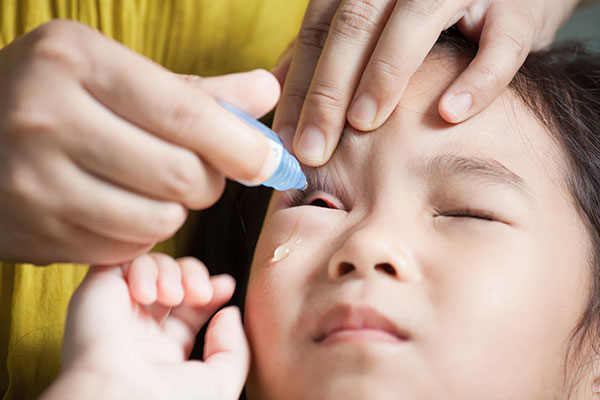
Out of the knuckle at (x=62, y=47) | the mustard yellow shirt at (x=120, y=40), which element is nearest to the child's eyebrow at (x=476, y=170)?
the knuckle at (x=62, y=47)

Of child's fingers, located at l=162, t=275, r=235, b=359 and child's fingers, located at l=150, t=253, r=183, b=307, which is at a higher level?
child's fingers, located at l=150, t=253, r=183, b=307

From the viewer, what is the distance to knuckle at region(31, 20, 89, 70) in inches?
25.4

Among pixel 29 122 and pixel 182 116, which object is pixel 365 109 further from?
pixel 29 122

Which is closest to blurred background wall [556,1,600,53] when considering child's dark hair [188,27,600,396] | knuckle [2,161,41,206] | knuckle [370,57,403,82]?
child's dark hair [188,27,600,396]

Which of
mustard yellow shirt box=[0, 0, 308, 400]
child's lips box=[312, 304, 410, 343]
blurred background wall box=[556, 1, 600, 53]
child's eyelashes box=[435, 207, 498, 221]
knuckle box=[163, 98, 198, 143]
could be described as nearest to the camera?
knuckle box=[163, 98, 198, 143]

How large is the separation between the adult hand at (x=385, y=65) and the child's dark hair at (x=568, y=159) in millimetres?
83

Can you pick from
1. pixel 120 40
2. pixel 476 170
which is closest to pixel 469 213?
pixel 476 170

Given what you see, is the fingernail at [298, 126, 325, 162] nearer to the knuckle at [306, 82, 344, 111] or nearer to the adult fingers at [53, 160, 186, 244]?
the knuckle at [306, 82, 344, 111]

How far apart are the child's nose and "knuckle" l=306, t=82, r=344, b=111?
21 cm

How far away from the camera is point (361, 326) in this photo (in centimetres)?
77

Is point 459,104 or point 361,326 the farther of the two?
point 459,104

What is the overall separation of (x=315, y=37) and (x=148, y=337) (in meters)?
0.58

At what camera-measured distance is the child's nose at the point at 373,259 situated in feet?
2.53

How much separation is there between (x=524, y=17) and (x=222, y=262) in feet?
2.57
